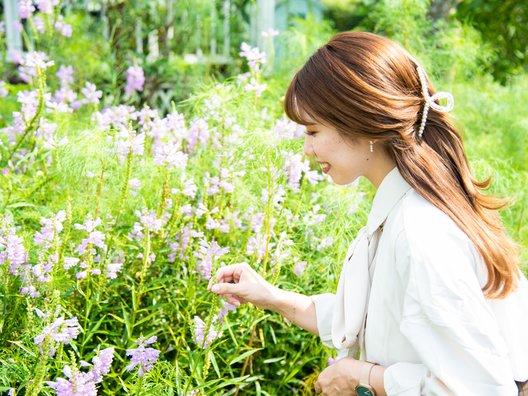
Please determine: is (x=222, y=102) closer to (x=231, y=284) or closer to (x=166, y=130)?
(x=166, y=130)

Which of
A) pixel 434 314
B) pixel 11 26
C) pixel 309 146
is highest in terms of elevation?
pixel 309 146

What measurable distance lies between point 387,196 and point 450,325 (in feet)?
1.43

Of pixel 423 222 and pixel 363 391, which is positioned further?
pixel 363 391

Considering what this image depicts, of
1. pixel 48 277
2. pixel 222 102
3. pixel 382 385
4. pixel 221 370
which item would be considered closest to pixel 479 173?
pixel 222 102

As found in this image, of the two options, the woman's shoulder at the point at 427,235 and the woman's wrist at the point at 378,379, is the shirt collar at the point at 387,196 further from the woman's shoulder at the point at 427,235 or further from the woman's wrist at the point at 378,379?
the woman's wrist at the point at 378,379

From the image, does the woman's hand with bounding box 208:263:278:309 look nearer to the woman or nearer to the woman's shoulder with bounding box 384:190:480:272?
the woman

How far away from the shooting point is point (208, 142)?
352 centimetres

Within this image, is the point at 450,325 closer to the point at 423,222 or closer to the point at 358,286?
the point at 423,222

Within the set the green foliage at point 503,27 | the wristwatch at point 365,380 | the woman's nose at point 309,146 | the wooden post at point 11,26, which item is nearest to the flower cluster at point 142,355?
the wristwatch at point 365,380

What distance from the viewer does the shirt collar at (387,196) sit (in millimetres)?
2207

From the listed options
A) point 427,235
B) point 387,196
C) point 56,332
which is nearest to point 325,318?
point 387,196

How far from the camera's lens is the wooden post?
22.3ft

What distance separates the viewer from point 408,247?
2023 mm

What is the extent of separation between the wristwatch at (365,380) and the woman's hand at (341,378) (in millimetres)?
15
